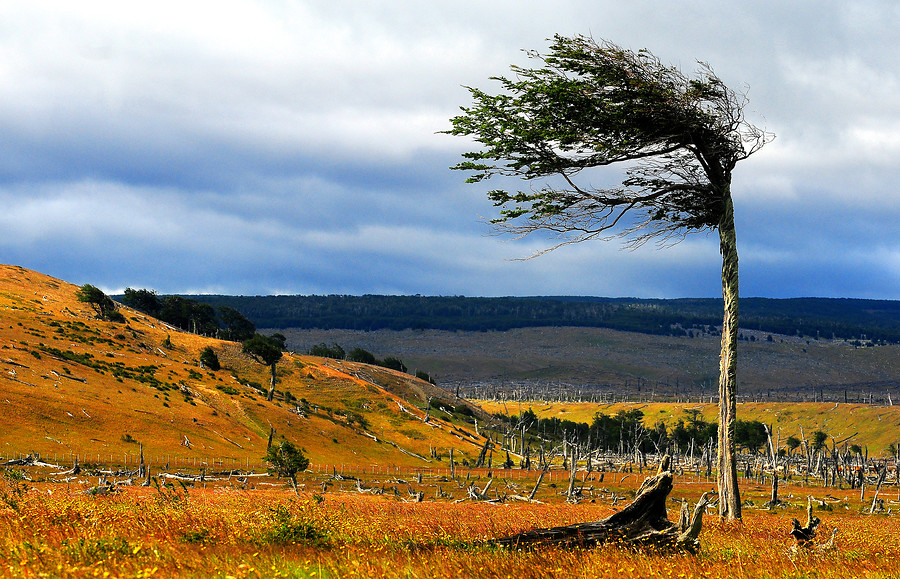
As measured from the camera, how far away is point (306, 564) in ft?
25.1

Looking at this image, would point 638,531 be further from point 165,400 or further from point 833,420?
point 833,420

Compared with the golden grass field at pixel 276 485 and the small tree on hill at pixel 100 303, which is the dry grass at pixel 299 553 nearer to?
the golden grass field at pixel 276 485

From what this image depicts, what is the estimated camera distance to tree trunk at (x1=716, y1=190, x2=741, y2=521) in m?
16.1

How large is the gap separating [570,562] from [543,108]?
9.69 m

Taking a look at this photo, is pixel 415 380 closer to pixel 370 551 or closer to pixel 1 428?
pixel 1 428

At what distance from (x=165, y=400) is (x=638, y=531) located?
8117 cm

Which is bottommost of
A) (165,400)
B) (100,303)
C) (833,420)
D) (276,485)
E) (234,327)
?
(833,420)

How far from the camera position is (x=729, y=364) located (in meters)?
16.1

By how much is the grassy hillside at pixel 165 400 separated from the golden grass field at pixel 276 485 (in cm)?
36

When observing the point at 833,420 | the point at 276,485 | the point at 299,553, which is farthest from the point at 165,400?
the point at 833,420

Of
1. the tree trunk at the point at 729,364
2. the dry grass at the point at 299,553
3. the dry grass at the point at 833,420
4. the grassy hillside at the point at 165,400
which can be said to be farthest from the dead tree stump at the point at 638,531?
the dry grass at the point at 833,420

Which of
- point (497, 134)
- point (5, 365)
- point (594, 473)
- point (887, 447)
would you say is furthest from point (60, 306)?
point (887, 447)

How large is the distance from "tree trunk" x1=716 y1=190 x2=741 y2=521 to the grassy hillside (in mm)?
56702

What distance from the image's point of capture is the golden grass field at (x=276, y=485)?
26.6ft
